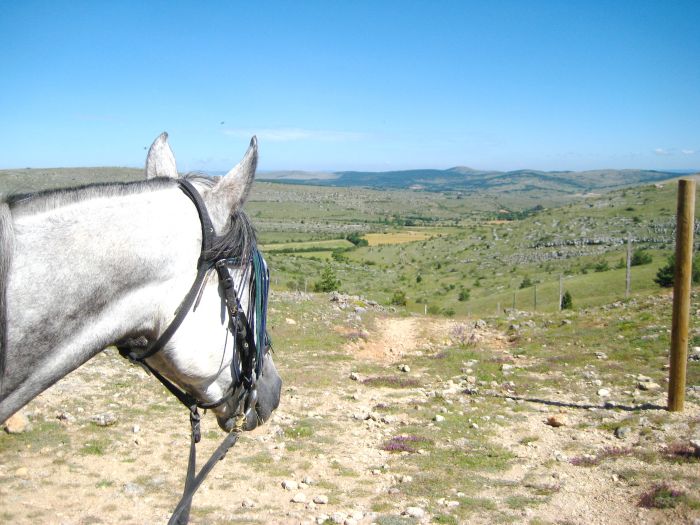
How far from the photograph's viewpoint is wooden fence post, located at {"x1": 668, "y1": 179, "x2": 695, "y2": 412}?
762 centimetres

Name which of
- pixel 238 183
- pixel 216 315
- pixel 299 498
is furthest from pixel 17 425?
pixel 238 183

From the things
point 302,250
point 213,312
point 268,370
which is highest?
point 213,312

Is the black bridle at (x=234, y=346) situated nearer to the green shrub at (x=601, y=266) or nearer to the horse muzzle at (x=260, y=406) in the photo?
the horse muzzle at (x=260, y=406)

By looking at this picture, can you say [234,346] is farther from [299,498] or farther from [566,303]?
[566,303]

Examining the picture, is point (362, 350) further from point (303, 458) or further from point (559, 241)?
point (559, 241)

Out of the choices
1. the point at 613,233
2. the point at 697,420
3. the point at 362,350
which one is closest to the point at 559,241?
the point at 613,233

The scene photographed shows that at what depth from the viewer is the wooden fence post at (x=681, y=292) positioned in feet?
25.0

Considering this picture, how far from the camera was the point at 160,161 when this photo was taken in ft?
7.64

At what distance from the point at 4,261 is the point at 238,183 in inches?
32.5

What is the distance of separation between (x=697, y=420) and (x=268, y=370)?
7282 mm

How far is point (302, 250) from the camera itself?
227 ft

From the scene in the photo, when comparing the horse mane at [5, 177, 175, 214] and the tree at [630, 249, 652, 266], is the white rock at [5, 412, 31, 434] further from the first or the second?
the tree at [630, 249, 652, 266]

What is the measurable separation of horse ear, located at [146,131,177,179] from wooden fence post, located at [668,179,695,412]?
7818 millimetres

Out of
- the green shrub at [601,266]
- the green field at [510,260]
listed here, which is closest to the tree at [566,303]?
the green field at [510,260]
